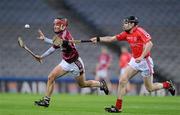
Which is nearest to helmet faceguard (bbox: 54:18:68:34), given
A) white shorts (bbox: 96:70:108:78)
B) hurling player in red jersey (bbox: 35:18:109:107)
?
hurling player in red jersey (bbox: 35:18:109:107)

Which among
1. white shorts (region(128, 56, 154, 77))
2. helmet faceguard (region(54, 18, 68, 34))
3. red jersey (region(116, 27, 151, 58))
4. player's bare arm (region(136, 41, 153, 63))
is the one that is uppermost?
helmet faceguard (region(54, 18, 68, 34))

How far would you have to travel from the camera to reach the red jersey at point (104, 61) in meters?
27.8

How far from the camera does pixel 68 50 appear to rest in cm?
1548

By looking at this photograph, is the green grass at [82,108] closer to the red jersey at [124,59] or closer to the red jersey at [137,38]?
the red jersey at [137,38]

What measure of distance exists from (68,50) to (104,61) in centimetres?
1249

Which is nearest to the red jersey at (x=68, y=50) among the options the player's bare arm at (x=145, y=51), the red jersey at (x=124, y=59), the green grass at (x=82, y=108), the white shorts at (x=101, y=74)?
the green grass at (x=82, y=108)

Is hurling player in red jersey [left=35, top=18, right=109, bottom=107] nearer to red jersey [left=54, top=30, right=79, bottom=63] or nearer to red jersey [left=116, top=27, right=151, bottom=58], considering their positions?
red jersey [left=54, top=30, right=79, bottom=63]

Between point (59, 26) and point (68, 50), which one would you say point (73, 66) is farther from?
point (59, 26)

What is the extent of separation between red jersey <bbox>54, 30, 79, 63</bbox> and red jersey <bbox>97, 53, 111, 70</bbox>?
12.2 meters

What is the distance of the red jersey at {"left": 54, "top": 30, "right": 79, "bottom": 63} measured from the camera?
1532cm

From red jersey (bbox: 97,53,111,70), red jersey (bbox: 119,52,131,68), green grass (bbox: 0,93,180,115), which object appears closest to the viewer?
green grass (bbox: 0,93,180,115)

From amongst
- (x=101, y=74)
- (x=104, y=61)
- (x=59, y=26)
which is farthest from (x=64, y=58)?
(x=101, y=74)

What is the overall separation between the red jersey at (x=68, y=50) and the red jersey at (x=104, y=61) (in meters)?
12.2

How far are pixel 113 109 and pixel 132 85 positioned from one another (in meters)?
12.6
